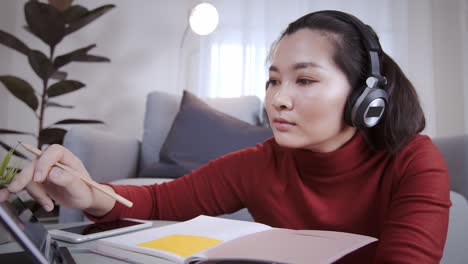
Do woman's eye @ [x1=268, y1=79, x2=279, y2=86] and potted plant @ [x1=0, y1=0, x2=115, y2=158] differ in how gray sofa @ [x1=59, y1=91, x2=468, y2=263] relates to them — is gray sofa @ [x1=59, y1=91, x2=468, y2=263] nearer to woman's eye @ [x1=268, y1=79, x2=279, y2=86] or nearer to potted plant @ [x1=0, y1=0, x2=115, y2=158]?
potted plant @ [x1=0, y1=0, x2=115, y2=158]

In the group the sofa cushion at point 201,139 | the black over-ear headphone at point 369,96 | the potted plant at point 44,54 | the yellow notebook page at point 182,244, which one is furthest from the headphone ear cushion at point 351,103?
the potted plant at point 44,54

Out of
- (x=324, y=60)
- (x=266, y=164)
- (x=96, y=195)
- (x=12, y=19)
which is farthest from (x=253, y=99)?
(x=12, y=19)

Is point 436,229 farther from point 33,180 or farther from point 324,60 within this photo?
point 33,180

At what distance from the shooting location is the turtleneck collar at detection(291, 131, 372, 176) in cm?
72

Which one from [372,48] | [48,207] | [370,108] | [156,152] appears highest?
[372,48]

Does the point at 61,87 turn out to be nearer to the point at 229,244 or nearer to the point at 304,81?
the point at 304,81

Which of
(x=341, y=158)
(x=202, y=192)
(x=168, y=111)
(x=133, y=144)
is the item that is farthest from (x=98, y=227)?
(x=168, y=111)

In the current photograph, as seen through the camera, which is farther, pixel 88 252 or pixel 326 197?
pixel 326 197

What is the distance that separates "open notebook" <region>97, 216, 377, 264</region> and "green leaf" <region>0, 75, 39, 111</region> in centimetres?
143

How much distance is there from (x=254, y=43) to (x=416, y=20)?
1.16 m

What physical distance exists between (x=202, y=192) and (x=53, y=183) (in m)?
0.32

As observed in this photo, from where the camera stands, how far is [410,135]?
2.27 ft

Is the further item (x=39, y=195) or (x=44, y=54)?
(x=44, y=54)

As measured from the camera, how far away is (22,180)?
19.5 inches
